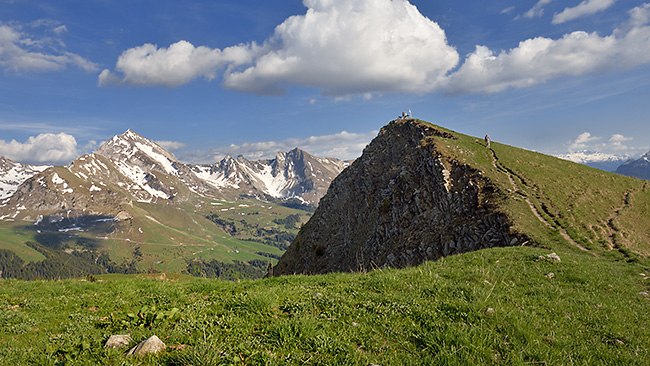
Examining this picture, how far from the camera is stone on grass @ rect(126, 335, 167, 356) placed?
24.1ft

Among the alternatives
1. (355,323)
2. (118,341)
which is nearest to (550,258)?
(355,323)

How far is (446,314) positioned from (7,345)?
13.3 m

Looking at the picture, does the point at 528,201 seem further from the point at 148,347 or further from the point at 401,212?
the point at 148,347

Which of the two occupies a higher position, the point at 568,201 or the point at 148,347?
the point at 568,201

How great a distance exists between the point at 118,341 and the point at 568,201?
204ft

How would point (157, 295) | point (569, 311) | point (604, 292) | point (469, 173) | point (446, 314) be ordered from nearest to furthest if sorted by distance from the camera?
point (446, 314), point (569, 311), point (157, 295), point (604, 292), point (469, 173)

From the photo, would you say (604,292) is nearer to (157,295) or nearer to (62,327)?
(157,295)

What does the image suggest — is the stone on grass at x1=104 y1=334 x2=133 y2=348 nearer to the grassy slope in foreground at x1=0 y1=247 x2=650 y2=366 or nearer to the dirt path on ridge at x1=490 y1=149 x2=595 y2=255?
the grassy slope in foreground at x1=0 y1=247 x2=650 y2=366

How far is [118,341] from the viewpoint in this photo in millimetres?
7953

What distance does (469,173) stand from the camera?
6072 centimetres

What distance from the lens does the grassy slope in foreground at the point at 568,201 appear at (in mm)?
38094

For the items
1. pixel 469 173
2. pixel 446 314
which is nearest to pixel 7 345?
pixel 446 314

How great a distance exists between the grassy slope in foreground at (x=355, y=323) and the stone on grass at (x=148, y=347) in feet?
0.80

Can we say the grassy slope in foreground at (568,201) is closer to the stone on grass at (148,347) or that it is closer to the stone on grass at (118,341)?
the stone on grass at (148,347)
